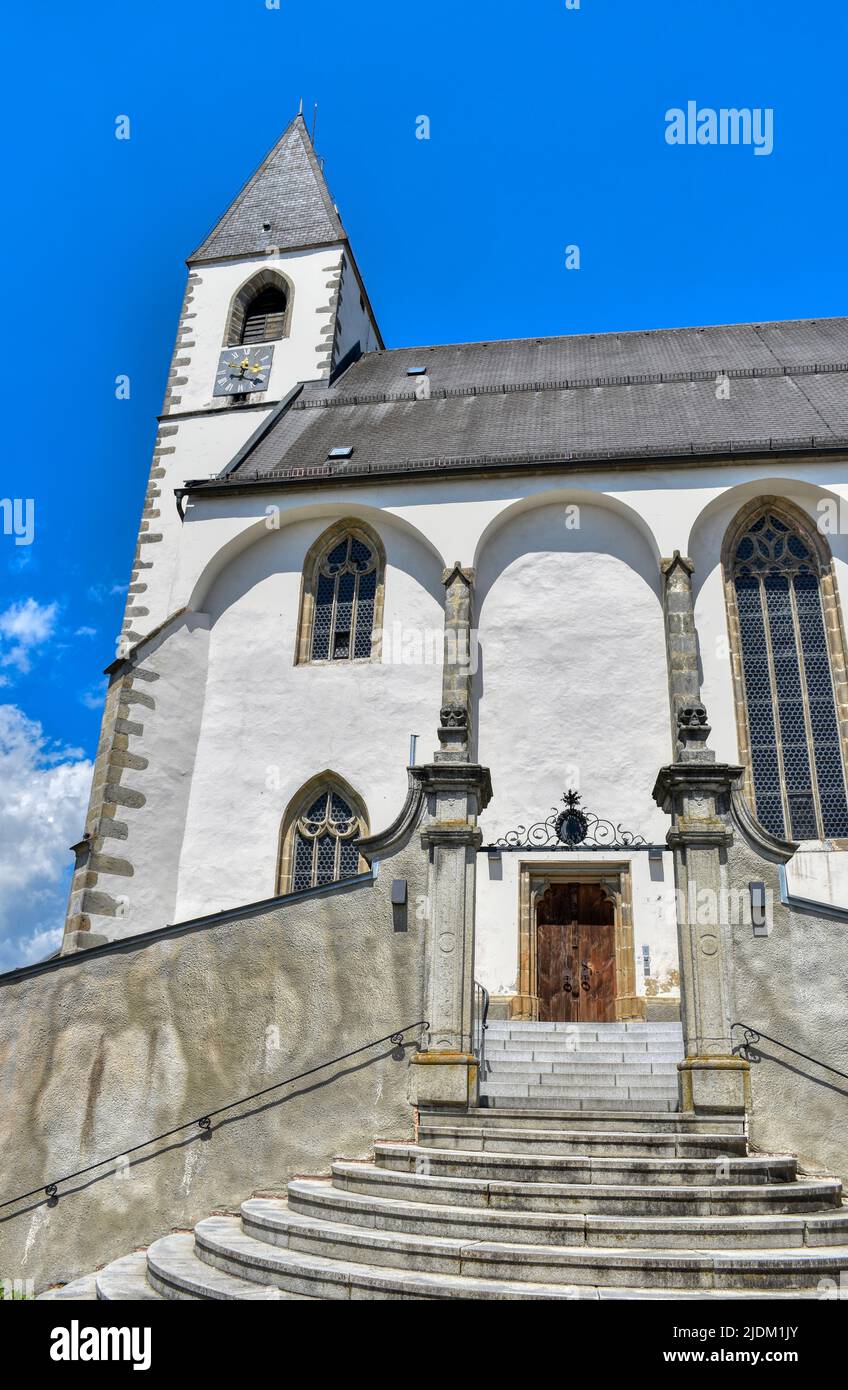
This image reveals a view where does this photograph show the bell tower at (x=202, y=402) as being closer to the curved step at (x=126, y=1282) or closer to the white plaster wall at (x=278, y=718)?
the white plaster wall at (x=278, y=718)

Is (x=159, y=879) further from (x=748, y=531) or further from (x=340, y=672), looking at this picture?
(x=748, y=531)

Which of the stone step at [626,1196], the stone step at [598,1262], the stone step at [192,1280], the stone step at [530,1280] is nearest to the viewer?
the stone step at [530,1280]

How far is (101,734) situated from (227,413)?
869 cm

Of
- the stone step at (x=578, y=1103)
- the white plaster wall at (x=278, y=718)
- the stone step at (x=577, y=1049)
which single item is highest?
the white plaster wall at (x=278, y=718)

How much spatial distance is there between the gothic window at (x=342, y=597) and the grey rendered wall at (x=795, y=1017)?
8194 millimetres

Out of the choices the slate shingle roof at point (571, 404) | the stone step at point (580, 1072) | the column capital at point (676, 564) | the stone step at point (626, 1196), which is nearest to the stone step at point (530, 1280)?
the stone step at point (626, 1196)

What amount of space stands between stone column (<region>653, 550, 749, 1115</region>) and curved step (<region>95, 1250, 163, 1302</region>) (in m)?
3.87

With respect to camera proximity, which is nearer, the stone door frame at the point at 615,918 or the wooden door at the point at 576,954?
the stone door frame at the point at 615,918

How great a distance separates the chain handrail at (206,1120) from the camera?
26.1ft

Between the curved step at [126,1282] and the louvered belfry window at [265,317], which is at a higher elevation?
the louvered belfry window at [265,317]

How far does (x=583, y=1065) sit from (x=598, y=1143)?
277 cm

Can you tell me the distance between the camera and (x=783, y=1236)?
5695 mm

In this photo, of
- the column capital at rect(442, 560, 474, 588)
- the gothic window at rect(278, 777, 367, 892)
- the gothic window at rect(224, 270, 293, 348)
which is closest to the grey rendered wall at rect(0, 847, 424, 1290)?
the gothic window at rect(278, 777, 367, 892)
